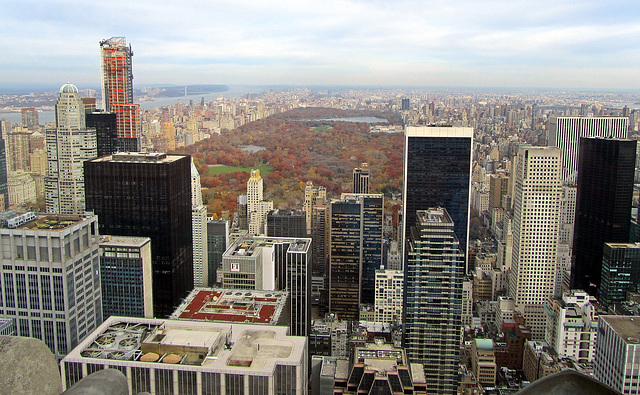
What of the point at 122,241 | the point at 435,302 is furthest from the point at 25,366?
the point at 122,241

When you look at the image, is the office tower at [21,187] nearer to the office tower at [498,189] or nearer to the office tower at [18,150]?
the office tower at [18,150]

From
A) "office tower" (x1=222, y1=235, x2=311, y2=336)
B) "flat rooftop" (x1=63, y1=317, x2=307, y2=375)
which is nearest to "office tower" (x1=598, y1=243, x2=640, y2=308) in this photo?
"office tower" (x1=222, y1=235, x2=311, y2=336)

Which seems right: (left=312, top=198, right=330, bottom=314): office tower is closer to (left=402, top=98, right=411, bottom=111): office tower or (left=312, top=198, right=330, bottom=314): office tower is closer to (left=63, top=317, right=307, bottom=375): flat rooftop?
(left=402, top=98, right=411, bottom=111): office tower

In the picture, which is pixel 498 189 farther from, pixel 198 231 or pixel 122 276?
pixel 122 276

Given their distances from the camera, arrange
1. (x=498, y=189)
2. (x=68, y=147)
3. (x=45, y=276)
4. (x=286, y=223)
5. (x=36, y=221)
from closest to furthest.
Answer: (x=45, y=276) < (x=36, y=221) < (x=68, y=147) < (x=286, y=223) < (x=498, y=189)

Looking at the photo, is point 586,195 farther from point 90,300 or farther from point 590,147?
point 90,300

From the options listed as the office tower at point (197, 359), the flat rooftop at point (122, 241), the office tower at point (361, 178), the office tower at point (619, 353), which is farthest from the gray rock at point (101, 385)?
the office tower at point (361, 178)

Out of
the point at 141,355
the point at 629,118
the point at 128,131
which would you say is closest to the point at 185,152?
the point at 128,131
